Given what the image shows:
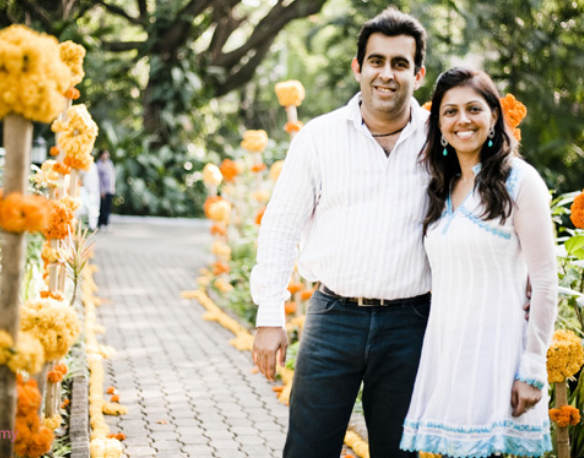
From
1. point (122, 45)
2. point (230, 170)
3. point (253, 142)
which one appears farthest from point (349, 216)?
point (122, 45)

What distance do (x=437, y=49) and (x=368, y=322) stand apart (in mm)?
12245

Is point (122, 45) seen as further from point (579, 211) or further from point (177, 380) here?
point (579, 211)

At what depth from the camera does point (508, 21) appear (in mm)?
14078

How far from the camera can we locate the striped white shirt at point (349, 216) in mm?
2572

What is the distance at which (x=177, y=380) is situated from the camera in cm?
557

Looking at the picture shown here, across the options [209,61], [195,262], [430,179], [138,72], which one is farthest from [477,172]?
[138,72]

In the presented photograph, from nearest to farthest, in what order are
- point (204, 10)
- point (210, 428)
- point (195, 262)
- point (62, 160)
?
1. point (62, 160)
2. point (210, 428)
3. point (195, 262)
4. point (204, 10)

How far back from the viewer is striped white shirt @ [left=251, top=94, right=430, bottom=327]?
2.57 metres

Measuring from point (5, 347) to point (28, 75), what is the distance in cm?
69

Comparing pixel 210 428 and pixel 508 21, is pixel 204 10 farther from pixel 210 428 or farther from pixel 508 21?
pixel 210 428

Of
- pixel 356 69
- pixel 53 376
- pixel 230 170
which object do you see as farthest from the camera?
pixel 230 170

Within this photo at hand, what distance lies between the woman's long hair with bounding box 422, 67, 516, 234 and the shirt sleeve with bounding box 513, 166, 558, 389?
2.5 inches

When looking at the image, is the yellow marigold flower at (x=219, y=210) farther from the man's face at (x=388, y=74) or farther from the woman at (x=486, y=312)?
the woman at (x=486, y=312)

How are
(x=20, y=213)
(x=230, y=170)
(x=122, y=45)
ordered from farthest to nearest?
(x=122, y=45)
(x=230, y=170)
(x=20, y=213)
